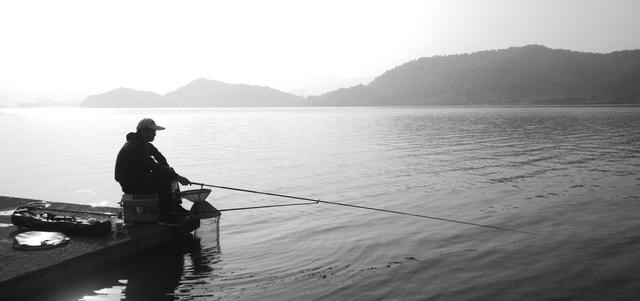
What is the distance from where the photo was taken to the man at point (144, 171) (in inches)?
387

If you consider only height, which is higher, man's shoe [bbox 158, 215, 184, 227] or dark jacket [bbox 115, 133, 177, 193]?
dark jacket [bbox 115, 133, 177, 193]

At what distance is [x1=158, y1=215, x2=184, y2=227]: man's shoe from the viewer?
10398mm

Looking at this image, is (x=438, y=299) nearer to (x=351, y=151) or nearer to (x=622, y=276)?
(x=622, y=276)

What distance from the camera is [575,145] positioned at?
36.8m

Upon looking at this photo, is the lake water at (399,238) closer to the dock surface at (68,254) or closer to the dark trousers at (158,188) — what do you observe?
the dock surface at (68,254)

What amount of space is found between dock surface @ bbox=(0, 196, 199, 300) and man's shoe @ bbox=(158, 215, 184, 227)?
3.9 inches

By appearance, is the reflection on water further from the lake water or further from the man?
the man

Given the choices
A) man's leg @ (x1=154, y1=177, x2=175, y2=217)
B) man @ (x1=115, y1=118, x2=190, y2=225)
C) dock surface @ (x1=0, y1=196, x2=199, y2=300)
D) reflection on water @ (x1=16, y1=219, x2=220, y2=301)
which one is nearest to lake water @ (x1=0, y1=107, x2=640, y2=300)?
reflection on water @ (x1=16, y1=219, x2=220, y2=301)

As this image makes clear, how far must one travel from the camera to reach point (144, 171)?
32.9 ft

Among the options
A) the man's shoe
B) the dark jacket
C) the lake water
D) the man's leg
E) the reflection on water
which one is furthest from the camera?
the man's shoe

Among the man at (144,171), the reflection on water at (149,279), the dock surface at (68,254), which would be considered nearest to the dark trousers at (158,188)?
the man at (144,171)

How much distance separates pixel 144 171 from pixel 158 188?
509mm

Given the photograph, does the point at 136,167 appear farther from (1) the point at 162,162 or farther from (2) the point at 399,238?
(2) the point at 399,238

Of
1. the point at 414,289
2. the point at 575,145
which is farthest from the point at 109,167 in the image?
the point at 575,145
